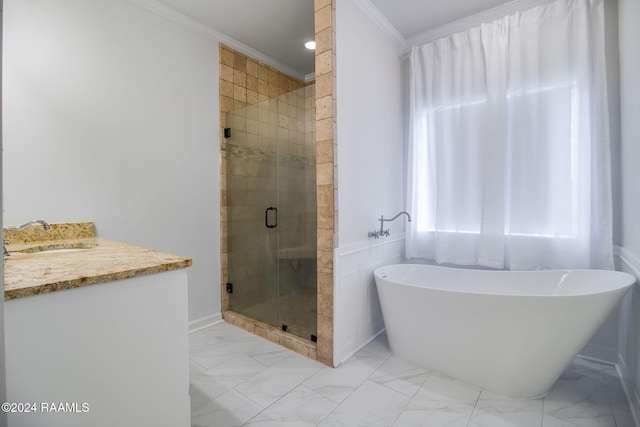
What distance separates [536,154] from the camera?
2195 millimetres

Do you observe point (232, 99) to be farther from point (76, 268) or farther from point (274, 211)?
point (76, 268)

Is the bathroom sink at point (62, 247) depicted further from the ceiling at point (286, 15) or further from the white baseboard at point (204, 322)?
the ceiling at point (286, 15)

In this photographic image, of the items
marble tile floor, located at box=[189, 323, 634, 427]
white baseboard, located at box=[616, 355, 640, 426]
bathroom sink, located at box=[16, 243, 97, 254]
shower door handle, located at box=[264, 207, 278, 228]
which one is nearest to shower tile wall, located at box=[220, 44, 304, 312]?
shower door handle, located at box=[264, 207, 278, 228]

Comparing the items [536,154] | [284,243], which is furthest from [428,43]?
[284,243]

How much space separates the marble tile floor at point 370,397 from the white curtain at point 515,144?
85 cm

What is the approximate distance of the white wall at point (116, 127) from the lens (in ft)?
5.84

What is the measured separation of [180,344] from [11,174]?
1.60m

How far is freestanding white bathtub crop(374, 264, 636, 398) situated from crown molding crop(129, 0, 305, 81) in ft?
8.51

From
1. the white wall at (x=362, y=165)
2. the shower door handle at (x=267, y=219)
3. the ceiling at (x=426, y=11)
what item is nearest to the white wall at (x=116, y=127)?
the shower door handle at (x=267, y=219)

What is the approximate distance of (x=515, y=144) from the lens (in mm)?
2270

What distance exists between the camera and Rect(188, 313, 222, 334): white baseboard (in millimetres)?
2602

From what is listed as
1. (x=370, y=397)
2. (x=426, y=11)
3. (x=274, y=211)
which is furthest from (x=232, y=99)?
(x=370, y=397)

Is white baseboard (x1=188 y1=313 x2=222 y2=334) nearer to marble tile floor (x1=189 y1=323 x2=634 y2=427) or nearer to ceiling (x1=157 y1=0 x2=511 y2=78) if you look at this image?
marble tile floor (x1=189 y1=323 x2=634 y2=427)

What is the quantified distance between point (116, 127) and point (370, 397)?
2485 millimetres
